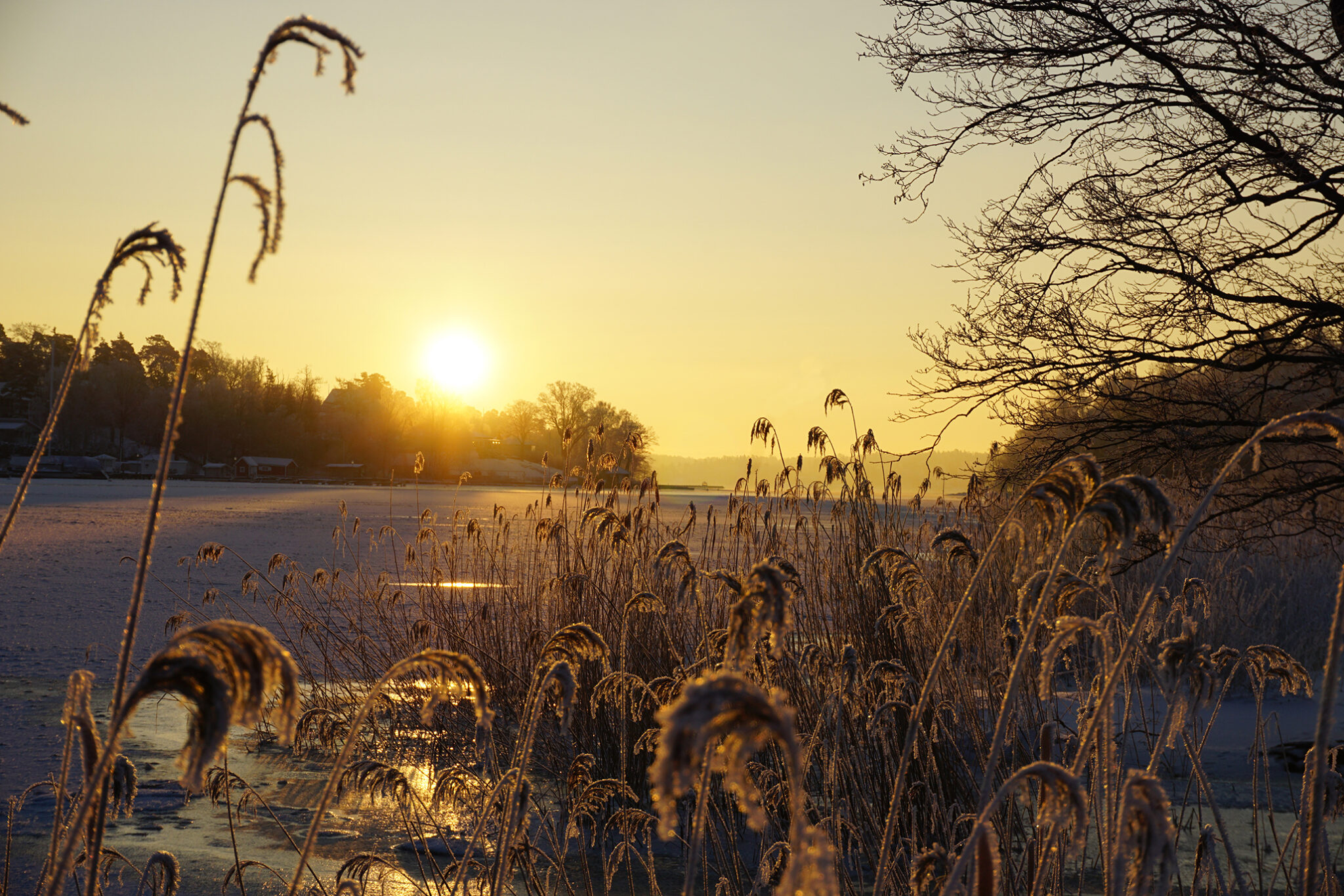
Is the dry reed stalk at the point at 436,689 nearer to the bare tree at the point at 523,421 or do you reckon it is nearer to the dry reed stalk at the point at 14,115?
the dry reed stalk at the point at 14,115

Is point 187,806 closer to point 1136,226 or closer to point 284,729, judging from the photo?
point 284,729

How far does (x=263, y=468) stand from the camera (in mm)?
72500

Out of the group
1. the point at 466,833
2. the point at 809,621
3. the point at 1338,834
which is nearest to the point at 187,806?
the point at 466,833

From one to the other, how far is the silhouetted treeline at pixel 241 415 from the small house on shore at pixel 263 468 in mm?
2758

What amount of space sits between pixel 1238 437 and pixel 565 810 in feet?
16.6

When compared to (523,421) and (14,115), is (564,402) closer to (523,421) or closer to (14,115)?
(523,421)

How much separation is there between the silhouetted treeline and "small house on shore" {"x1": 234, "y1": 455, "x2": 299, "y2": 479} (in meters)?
2.76

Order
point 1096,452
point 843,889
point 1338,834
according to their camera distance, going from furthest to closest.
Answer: point 1096,452 < point 1338,834 < point 843,889

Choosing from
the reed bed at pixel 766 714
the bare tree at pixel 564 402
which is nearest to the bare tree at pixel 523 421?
the bare tree at pixel 564 402

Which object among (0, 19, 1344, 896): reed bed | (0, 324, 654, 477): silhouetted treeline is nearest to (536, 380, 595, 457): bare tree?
(0, 324, 654, 477): silhouetted treeline

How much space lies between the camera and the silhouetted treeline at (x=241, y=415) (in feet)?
224

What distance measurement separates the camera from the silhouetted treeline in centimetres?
6812

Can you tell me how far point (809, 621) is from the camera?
17.8ft

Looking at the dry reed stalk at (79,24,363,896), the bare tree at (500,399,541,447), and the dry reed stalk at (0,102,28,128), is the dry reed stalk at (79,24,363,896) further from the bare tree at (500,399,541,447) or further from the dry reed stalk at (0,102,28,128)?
the bare tree at (500,399,541,447)
